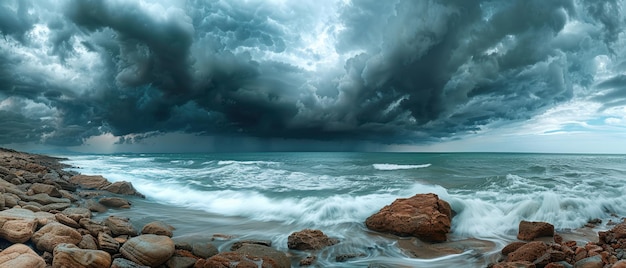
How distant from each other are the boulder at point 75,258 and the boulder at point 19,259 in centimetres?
19

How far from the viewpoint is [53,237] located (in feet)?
16.1

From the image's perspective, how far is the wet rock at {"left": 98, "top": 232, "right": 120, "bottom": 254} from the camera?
525cm

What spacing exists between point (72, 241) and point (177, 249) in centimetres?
157

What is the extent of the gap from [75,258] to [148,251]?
Result: 0.94m

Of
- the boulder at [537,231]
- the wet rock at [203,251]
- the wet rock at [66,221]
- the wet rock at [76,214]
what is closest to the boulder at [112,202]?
the wet rock at [76,214]

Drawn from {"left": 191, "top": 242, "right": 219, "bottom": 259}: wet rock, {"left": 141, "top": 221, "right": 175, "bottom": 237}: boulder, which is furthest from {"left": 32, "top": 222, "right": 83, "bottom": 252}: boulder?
{"left": 191, "top": 242, "right": 219, "bottom": 259}: wet rock

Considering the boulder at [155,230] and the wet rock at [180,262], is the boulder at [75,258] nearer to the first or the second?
the wet rock at [180,262]

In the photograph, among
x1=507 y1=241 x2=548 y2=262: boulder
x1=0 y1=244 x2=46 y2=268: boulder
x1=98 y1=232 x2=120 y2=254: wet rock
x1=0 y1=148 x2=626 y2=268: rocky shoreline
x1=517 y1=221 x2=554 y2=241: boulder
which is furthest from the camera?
x1=517 y1=221 x2=554 y2=241: boulder

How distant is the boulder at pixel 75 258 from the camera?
4.23 metres

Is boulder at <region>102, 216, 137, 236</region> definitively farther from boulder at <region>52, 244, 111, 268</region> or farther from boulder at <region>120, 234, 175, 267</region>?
boulder at <region>52, 244, 111, 268</region>

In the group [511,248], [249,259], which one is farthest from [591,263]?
[249,259]

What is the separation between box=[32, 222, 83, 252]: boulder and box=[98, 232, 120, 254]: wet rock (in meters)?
0.30

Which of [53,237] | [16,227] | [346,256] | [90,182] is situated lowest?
[346,256]

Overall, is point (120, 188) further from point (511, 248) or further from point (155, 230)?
point (511, 248)
